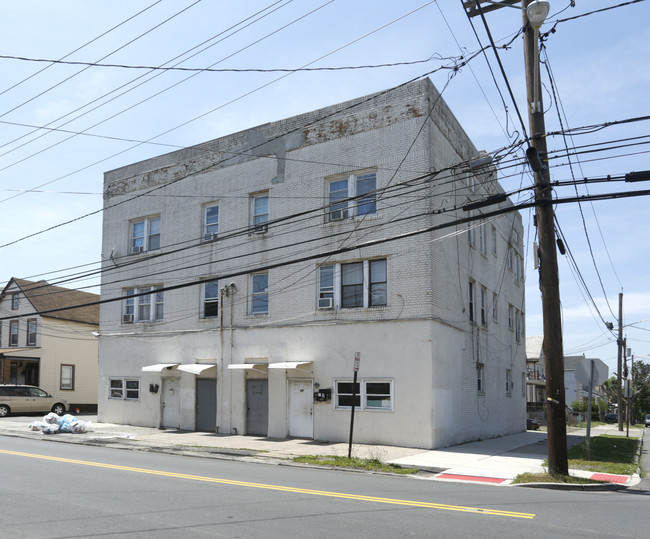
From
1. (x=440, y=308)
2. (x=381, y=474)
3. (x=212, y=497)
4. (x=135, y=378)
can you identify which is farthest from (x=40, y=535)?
(x=135, y=378)

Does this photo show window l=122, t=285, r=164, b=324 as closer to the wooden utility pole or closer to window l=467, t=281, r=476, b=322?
window l=467, t=281, r=476, b=322

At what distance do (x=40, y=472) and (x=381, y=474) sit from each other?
22.5 ft

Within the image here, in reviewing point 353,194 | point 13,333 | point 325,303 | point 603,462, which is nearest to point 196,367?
point 325,303

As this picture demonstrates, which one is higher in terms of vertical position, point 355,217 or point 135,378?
point 355,217

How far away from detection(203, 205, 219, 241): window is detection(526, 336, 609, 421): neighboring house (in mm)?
13592

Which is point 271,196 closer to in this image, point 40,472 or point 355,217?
point 355,217

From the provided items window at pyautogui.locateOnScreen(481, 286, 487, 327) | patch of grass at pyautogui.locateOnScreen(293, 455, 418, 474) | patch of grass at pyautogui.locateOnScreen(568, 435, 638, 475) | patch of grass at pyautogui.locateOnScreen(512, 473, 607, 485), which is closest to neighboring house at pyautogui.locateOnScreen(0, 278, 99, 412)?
window at pyautogui.locateOnScreen(481, 286, 487, 327)

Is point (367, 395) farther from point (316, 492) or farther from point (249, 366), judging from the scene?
point (316, 492)

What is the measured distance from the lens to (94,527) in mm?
7430

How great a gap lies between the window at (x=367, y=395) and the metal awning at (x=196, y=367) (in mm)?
5253

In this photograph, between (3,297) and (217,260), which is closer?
(217,260)

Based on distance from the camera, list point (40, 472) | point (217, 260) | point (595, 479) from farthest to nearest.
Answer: point (217, 260) → point (595, 479) → point (40, 472)

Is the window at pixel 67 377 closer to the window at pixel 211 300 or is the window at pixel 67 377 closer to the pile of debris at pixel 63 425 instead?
the pile of debris at pixel 63 425

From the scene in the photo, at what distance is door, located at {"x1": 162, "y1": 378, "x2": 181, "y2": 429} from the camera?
24609mm
